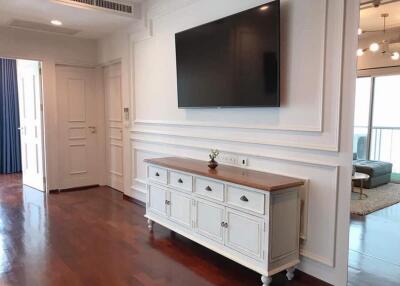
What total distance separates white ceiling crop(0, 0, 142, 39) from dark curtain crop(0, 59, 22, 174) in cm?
253

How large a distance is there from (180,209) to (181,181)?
11.1 inches

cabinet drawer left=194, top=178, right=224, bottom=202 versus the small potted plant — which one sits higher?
the small potted plant

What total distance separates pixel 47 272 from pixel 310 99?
2562 millimetres

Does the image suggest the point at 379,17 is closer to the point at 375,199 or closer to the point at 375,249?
the point at 375,199

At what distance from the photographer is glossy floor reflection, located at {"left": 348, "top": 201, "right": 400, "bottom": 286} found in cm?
263

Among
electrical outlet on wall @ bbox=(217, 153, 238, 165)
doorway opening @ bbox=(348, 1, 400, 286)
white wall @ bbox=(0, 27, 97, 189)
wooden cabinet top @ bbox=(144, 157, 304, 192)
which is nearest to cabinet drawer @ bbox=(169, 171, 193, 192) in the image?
wooden cabinet top @ bbox=(144, 157, 304, 192)

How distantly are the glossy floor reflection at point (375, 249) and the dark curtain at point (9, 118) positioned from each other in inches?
265

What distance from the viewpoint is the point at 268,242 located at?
2377mm

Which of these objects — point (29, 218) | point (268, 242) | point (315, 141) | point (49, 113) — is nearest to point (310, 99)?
point (315, 141)

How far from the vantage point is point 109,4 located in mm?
4125

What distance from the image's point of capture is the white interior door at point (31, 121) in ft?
17.8

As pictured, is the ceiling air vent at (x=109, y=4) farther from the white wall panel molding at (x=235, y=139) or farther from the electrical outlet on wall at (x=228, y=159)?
the electrical outlet on wall at (x=228, y=159)

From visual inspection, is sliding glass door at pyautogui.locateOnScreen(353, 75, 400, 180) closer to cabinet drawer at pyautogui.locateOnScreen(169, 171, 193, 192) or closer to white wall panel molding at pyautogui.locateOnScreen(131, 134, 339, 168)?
white wall panel molding at pyautogui.locateOnScreen(131, 134, 339, 168)

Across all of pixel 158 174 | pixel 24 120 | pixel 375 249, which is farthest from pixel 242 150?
pixel 24 120
